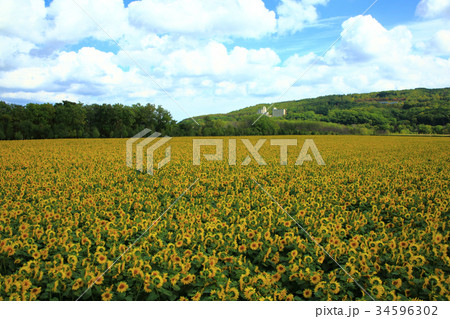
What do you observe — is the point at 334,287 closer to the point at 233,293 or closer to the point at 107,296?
the point at 233,293

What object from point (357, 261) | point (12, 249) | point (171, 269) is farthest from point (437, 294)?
point (12, 249)

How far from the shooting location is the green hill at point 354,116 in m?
32.1

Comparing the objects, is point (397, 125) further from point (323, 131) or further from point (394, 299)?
point (394, 299)

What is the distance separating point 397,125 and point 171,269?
4088 cm

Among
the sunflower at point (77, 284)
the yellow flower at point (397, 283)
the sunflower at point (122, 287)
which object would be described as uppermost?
the sunflower at point (77, 284)

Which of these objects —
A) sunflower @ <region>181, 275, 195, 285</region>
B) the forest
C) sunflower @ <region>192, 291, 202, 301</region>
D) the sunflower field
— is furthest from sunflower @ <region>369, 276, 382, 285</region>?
the forest

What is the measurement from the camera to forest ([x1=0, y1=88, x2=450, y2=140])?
33594 millimetres

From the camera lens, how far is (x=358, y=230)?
6.65 meters

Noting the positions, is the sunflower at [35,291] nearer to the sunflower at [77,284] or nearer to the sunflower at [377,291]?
the sunflower at [77,284]

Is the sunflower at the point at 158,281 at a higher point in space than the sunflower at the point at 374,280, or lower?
higher

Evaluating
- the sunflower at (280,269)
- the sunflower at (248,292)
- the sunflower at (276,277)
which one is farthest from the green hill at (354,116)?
the sunflower at (248,292)

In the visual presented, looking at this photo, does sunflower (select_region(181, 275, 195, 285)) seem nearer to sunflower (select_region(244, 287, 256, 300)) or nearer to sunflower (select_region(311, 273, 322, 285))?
sunflower (select_region(244, 287, 256, 300))

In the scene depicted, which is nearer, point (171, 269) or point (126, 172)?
point (171, 269)
